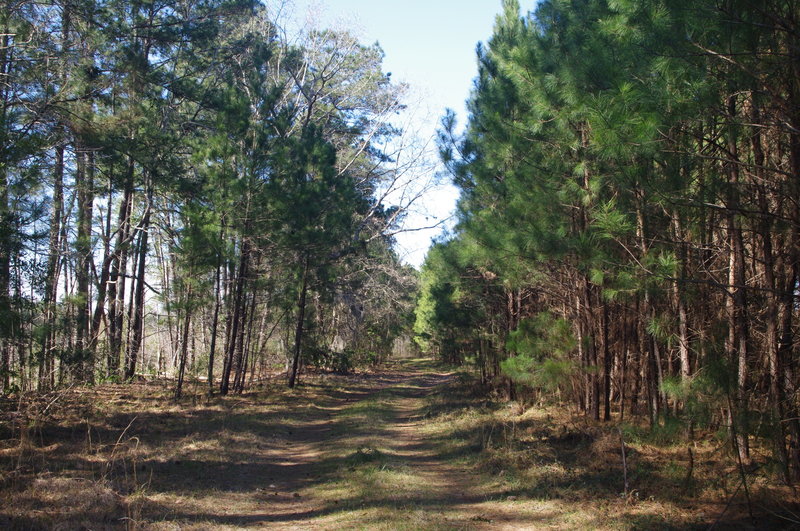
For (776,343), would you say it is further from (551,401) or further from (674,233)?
(551,401)

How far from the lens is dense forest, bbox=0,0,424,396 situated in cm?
1027

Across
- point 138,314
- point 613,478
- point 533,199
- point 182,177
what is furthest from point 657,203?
point 138,314

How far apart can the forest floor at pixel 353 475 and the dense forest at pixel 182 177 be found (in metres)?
2.26

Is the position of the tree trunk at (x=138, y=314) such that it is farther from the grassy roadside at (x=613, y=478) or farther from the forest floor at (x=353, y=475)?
the grassy roadside at (x=613, y=478)

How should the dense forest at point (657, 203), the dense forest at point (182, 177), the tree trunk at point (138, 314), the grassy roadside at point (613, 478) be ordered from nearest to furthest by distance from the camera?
the dense forest at point (657, 203) < the grassy roadside at point (613, 478) < the dense forest at point (182, 177) < the tree trunk at point (138, 314)

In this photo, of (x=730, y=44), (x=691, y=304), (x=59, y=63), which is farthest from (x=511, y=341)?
(x=59, y=63)

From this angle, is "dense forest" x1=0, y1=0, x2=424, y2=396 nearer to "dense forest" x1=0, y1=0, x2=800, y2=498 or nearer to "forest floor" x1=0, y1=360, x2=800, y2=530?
"dense forest" x1=0, y1=0, x2=800, y2=498

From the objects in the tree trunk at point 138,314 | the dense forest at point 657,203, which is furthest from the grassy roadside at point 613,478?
the tree trunk at point 138,314

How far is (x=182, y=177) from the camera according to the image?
52.3 ft

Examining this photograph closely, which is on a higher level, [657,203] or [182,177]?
[182,177]

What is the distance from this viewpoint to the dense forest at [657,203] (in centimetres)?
536

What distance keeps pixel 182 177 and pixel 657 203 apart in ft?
42.7

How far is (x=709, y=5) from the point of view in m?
4.88

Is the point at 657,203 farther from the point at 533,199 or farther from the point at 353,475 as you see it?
the point at 353,475
